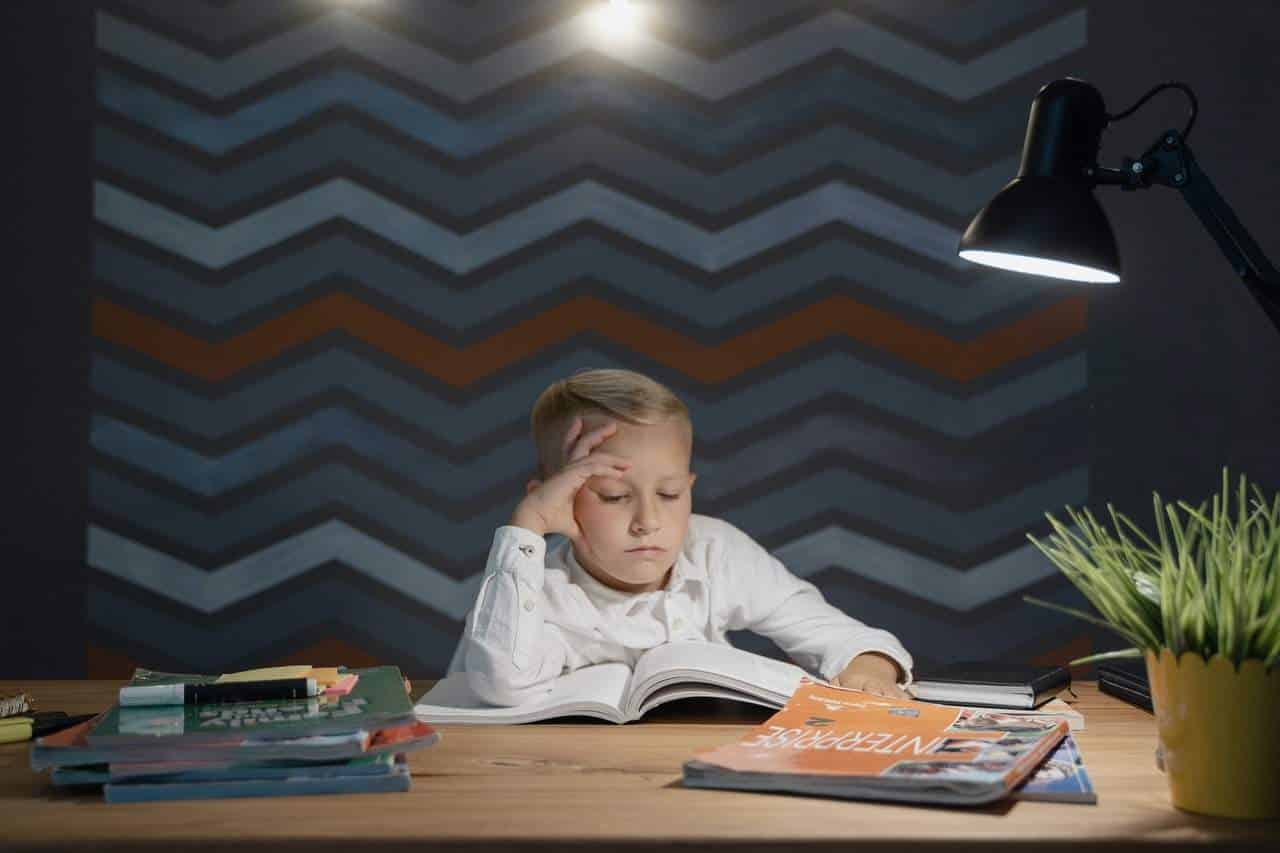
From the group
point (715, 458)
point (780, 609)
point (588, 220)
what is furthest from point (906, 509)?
point (588, 220)

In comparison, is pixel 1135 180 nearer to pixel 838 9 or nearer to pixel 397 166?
pixel 838 9

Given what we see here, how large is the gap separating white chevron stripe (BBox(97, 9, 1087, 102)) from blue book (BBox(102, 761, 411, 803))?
141 cm

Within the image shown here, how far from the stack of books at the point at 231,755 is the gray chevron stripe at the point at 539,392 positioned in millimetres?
1092

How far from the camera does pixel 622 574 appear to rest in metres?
1.60

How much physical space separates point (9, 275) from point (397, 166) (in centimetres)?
67

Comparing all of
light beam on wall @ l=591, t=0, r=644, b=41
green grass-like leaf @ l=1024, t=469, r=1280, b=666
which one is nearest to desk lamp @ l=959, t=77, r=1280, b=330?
green grass-like leaf @ l=1024, t=469, r=1280, b=666

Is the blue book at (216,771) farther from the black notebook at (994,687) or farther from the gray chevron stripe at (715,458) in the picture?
the gray chevron stripe at (715,458)

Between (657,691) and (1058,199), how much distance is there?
0.65m

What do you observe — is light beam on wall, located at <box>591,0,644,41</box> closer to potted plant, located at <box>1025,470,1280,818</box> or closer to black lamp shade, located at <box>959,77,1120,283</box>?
black lamp shade, located at <box>959,77,1120,283</box>

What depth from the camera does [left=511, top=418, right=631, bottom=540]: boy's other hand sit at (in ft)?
5.04

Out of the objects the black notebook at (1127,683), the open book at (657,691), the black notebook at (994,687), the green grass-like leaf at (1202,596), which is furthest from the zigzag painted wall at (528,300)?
the green grass-like leaf at (1202,596)

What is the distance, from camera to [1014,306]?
214 cm

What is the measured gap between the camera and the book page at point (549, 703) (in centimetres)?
131

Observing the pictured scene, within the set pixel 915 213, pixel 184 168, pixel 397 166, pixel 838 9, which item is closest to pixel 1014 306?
pixel 915 213
